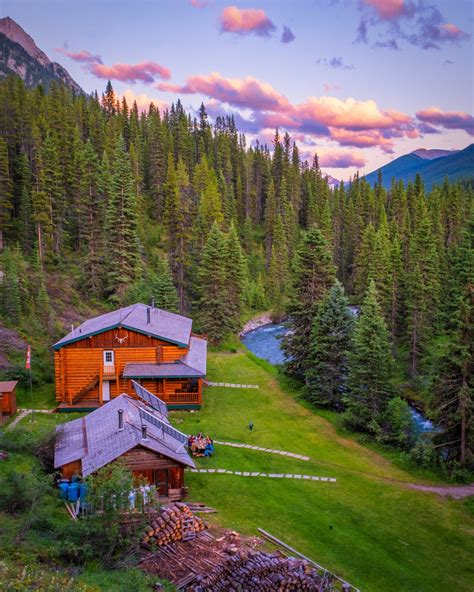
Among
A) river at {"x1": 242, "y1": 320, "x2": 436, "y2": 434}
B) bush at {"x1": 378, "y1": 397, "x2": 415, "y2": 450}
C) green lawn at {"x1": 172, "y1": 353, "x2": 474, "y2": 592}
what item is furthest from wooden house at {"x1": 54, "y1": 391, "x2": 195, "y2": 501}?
river at {"x1": 242, "y1": 320, "x2": 436, "y2": 434}

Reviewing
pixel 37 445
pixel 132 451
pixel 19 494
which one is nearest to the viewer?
pixel 19 494

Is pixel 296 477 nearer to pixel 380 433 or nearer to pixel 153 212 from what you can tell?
pixel 380 433

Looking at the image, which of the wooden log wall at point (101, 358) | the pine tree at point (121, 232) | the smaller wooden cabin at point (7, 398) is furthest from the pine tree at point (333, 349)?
the pine tree at point (121, 232)

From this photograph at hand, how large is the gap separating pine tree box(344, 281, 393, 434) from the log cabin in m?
9.59

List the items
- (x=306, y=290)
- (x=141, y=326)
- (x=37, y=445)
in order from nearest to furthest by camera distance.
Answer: (x=37, y=445), (x=141, y=326), (x=306, y=290)

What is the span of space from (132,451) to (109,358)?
14.3m

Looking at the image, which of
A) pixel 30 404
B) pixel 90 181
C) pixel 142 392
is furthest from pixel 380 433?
pixel 90 181

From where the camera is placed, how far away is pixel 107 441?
66.1 ft

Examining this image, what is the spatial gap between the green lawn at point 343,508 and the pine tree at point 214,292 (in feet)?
71.5

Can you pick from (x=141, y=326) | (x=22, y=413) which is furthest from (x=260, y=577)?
(x=141, y=326)

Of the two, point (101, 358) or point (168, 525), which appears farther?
point (101, 358)

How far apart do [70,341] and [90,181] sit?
99.2ft

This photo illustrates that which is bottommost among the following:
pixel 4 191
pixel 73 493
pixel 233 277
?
pixel 73 493

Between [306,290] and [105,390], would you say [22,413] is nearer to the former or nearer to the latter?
[105,390]
